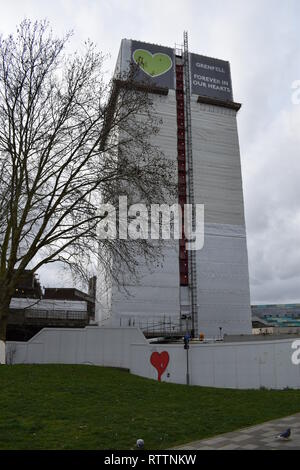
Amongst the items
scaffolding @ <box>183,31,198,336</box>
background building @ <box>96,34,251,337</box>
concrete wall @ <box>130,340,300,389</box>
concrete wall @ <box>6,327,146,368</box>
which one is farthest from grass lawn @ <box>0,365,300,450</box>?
scaffolding @ <box>183,31,198,336</box>

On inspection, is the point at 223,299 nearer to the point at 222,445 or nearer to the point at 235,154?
the point at 235,154

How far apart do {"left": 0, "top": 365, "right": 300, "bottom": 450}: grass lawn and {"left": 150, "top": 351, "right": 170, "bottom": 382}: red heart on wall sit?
14.7 ft

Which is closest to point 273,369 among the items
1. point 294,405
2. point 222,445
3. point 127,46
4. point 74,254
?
point 294,405

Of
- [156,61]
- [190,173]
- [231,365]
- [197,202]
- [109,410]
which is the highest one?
[156,61]

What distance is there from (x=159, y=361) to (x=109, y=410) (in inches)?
409

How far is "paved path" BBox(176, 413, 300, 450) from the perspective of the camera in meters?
6.30

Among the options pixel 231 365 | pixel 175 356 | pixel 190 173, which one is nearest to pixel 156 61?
pixel 190 173

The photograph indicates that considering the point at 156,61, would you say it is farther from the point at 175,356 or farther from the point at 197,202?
the point at 175,356

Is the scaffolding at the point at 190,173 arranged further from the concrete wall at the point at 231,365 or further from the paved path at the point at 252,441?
the paved path at the point at 252,441

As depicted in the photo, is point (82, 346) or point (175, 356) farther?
point (82, 346)

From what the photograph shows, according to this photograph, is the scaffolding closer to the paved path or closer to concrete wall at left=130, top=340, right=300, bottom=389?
concrete wall at left=130, top=340, right=300, bottom=389

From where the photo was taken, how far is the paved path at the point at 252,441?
20.7 ft

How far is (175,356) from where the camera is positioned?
62.8 ft

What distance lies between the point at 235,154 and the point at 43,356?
39115 millimetres
